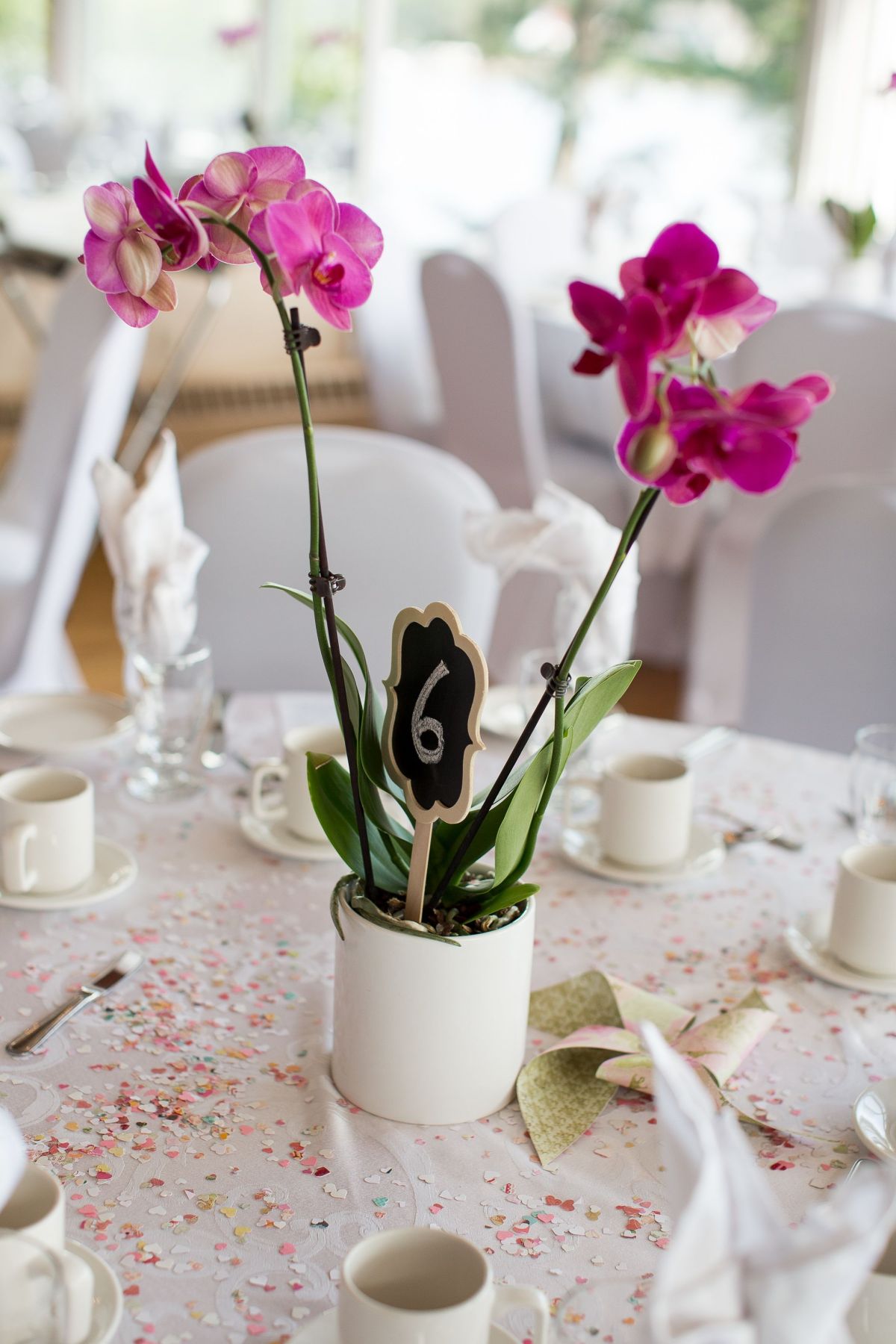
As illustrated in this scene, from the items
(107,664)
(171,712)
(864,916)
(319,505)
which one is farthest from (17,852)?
(107,664)

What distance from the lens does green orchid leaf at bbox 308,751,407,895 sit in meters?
0.80

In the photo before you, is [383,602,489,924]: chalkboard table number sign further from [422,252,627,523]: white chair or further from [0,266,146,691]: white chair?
[422,252,627,523]: white chair

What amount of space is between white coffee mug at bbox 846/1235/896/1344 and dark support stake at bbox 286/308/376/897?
0.33 meters

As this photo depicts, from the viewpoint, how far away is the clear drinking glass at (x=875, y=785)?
3.97 feet

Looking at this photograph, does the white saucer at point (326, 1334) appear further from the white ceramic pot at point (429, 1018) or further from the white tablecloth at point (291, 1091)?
the white ceramic pot at point (429, 1018)

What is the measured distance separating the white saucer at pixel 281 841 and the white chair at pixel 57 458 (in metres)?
1.11

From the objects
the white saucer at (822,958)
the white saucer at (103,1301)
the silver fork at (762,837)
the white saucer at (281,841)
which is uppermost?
the silver fork at (762,837)

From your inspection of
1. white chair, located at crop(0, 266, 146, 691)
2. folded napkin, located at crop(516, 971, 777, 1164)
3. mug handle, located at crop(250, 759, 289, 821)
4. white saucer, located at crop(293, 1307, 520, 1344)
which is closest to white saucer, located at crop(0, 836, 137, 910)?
mug handle, located at crop(250, 759, 289, 821)

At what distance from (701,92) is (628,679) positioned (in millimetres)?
5745

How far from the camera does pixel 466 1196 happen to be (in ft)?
2.47

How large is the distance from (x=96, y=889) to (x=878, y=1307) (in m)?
0.65

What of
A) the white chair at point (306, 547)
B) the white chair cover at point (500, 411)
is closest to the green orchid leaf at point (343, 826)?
the white chair at point (306, 547)

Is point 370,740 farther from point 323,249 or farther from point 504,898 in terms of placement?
point 323,249

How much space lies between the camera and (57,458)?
2240 millimetres
